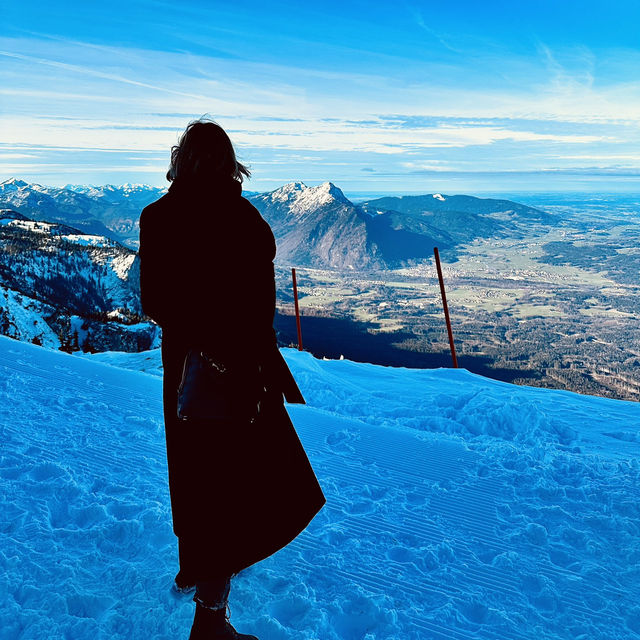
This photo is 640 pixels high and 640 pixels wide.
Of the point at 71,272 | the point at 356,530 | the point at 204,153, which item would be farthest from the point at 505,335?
the point at 204,153

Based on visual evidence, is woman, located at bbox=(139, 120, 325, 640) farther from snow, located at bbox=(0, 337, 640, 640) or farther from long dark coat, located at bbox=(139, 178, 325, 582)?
snow, located at bbox=(0, 337, 640, 640)

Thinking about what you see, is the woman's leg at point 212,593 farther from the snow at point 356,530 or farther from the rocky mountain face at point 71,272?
the rocky mountain face at point 71,272

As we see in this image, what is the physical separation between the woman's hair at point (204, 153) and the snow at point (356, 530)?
2.10 meters

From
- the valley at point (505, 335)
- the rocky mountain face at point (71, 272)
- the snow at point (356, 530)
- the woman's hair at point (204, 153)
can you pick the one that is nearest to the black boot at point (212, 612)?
the snow at point (356, 530)

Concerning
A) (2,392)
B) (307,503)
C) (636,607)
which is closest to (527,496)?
(636,607)

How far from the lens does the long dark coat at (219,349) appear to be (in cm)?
198

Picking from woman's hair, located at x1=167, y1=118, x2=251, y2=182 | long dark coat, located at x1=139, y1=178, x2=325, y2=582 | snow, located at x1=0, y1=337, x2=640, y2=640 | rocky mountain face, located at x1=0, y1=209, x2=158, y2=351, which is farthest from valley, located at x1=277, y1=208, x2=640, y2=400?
woman's hair, located at x1=167, y1=118, x2=251, y2=182

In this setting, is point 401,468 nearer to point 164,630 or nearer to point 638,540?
point 638,540

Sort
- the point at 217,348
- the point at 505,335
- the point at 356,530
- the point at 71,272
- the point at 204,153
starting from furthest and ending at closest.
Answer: the point at 505,335 → the point at 71,272 → the point at 356,530 → the point at 204,153 → the point at 217,348

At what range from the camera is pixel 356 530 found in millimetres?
3320

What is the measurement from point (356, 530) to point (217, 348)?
2014 mm

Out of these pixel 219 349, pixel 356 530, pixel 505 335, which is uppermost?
pixel 219 349

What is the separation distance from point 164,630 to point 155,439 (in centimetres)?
240

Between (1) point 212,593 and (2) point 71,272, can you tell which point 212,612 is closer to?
(1) point 212,593
